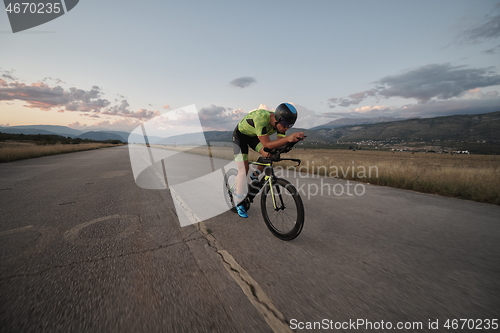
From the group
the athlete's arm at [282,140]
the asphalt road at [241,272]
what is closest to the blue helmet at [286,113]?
the athlete's arm at [282,140]

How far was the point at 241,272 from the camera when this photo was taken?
232 centimetres

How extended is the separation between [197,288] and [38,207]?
495 cm

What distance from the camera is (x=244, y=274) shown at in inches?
89.8

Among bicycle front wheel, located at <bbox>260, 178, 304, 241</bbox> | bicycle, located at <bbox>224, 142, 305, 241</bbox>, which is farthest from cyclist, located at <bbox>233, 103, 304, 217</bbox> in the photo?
bicycle front wheel, located at <bbox>260, 178, 304, 241</bbox>

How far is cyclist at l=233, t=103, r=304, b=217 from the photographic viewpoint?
3219 mm

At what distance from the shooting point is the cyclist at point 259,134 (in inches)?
127

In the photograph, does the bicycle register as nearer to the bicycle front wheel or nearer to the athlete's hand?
the bicycle front wheel

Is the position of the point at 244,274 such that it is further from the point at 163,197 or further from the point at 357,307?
the point at 163,197

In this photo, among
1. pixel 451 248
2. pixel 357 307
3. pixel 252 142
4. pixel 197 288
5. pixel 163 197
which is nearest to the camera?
pixel 357 307

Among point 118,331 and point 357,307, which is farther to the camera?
point 357,307

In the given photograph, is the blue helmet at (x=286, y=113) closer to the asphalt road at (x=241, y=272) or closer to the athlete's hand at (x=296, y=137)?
the athlete's hand at (x=296, y=137)

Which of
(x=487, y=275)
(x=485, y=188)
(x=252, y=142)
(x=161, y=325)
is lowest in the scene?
(x=485, y=188)

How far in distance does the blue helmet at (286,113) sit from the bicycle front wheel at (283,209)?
0.93 m

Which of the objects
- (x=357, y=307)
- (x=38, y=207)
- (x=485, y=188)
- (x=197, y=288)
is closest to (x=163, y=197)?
(x=38, y=207)
